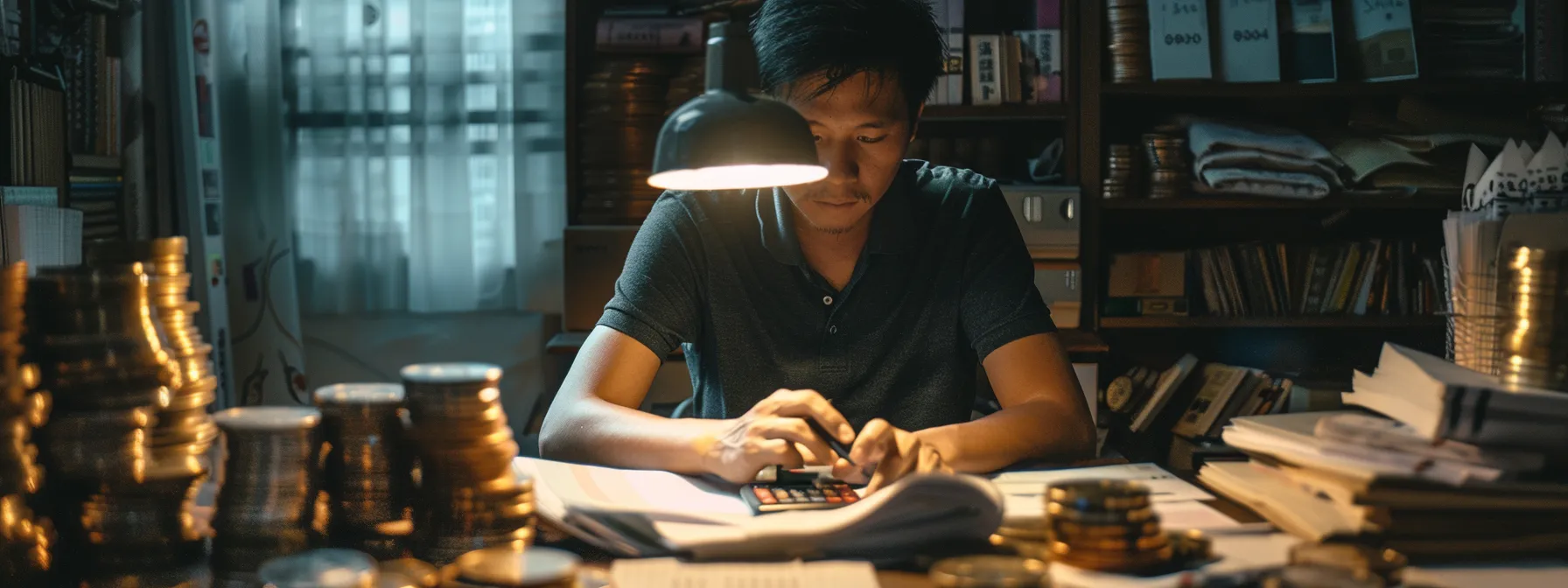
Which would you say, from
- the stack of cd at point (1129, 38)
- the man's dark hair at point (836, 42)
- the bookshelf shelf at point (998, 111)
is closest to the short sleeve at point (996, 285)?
the man's dark hair at point (836, 42)

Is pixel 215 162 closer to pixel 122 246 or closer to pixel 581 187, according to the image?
pixel 581 187

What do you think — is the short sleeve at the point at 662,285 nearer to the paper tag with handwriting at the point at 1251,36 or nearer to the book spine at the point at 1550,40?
the paper tag with handwriting at the point at 1251,36

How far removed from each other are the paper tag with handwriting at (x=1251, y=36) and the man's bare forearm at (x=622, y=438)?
218 cm

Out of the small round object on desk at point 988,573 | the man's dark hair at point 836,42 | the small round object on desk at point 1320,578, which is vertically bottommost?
the small round object on desk at point 1320,578

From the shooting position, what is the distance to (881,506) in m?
0.93

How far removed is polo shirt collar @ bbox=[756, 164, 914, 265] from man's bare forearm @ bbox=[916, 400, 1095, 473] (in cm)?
35

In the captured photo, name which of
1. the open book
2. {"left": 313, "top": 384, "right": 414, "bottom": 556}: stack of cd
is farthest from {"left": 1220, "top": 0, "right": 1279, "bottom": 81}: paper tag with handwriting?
{"left": 313, "top": 384, "right": 414, "bottom": 556}: stack of cd

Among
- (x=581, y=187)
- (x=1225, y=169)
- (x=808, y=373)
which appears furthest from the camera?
(x=581, y=187)

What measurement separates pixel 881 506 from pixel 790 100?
2.33ft

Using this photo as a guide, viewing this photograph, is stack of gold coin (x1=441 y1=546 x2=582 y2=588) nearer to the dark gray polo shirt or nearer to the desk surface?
the dark gray polo shirt

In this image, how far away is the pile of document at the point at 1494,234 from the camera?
1.16 metres

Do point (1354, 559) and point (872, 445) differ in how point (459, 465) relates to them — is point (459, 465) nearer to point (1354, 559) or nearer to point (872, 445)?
point (872, 445)

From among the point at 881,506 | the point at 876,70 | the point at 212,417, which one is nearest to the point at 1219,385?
the point at 876,70

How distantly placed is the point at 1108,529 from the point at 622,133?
2389mm
